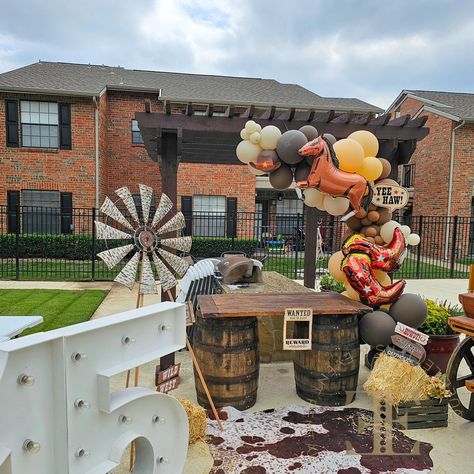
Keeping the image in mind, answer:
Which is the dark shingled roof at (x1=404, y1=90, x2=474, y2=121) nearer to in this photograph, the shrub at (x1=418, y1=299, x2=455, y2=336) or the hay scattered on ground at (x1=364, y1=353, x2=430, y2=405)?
the shrub at (x1=418, y1=299, x2=455, y2=336)

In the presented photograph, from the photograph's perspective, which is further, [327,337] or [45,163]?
[45,163]

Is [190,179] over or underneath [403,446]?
over

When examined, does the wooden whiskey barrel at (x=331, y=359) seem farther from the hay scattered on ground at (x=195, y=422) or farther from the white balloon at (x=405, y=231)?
the white balloon at (x=405, y=231)

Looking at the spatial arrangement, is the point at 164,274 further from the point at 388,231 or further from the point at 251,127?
the point at 388,231

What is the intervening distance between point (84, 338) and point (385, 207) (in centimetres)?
353

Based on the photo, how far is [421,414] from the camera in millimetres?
3346

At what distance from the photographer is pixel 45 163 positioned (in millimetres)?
13867

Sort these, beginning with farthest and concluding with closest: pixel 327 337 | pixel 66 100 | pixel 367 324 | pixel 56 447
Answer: pixel 66 100 < pixel 367 324 < pixel 327 337 < pixel 56 447

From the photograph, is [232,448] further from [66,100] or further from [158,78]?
[158,78]

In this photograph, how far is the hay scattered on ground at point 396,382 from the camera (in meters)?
3.24

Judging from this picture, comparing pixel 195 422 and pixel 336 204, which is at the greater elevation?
pixel 336 204

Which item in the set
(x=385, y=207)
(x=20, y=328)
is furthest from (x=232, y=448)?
(x=385, y=207)

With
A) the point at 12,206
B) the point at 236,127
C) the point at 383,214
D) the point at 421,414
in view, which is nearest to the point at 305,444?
the point at 421,414

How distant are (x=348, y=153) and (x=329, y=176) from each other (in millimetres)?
327
